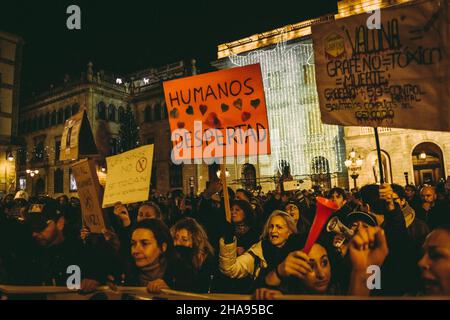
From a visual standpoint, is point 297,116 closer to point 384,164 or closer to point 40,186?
point 384,164

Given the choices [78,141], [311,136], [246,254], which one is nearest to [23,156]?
[311,136]

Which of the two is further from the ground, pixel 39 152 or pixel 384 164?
pixel 39 152

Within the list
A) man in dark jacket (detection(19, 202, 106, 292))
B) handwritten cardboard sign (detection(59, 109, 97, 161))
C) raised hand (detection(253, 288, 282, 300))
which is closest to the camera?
raised hand (detection(253, 288, 282, 300))

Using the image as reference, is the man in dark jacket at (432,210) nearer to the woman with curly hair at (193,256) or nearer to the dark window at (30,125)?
the woman with curly hair at (193,256)

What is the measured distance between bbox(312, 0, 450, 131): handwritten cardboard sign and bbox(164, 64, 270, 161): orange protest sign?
2.44ft

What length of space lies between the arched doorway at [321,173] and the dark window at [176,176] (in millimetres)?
13178

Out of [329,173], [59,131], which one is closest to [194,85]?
[329,173]

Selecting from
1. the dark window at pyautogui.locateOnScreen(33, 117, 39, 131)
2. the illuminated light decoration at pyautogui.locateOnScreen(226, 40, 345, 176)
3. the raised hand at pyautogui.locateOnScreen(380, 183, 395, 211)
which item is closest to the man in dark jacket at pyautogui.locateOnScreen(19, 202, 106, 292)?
the raised hand at pyautogui.locateOnScreen(380, 183, 395, 211)

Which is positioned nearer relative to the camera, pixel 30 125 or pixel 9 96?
pixel 9 96

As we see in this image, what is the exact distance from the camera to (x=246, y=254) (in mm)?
3680

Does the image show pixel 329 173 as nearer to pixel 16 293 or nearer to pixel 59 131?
pixel 16 293

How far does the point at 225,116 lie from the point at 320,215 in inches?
72.2

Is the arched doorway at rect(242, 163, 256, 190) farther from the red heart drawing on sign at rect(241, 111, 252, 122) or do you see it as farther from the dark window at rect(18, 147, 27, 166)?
the dark window at rect(18, 147, 27, 166)

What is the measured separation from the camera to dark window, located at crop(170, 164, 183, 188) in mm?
33500
